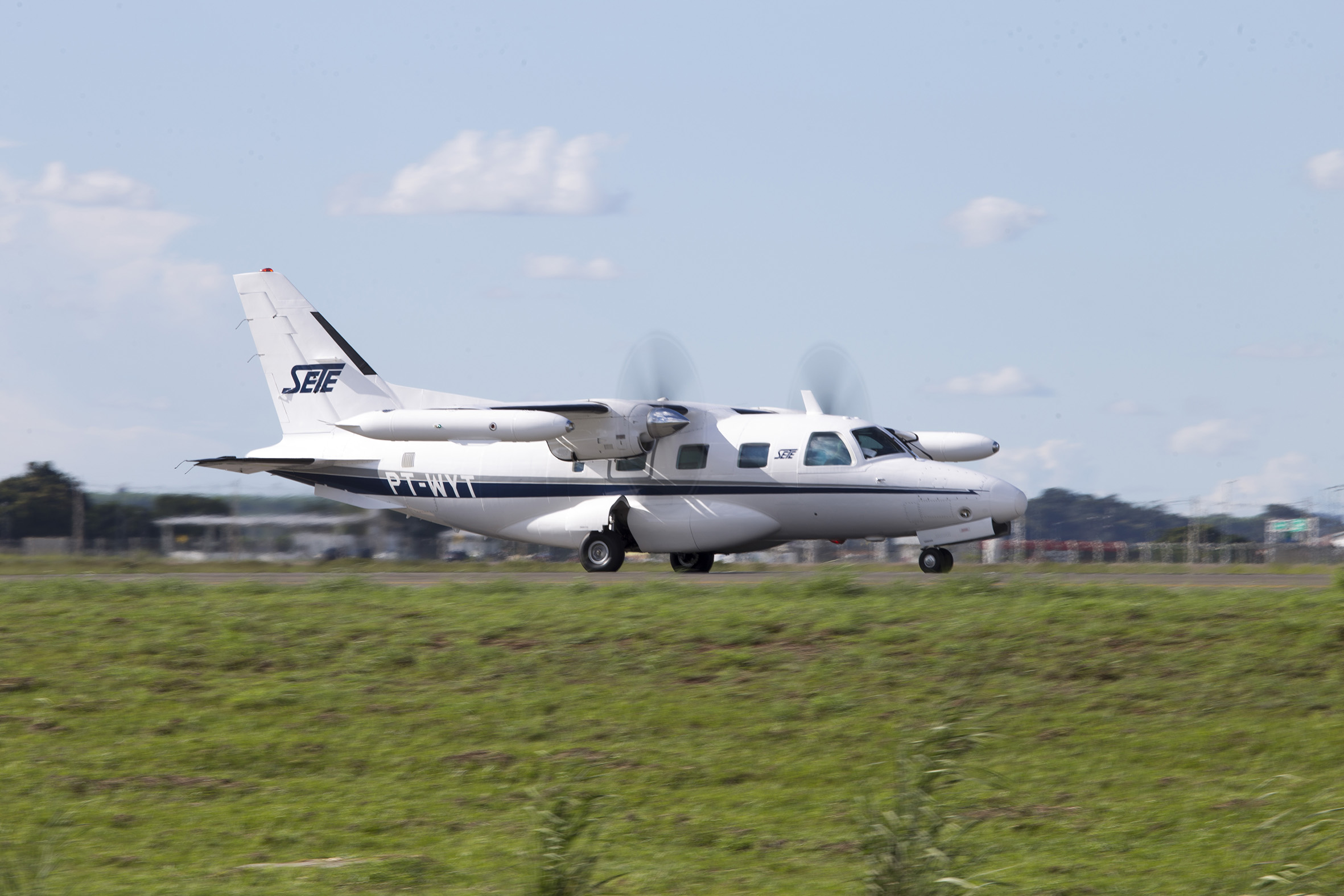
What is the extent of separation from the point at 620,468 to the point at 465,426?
3.33 metres

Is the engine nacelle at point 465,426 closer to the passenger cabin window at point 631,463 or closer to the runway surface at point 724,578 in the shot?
the passenger cabin window at point 631,463

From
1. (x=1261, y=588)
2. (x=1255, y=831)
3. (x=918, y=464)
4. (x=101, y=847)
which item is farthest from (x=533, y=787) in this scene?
(x=918, y=464)

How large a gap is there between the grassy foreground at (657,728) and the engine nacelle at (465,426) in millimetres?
9342

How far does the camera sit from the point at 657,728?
1016 centimetres

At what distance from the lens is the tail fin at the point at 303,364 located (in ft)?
96.6

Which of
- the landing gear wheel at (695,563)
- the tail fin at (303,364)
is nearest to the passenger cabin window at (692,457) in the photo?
the landing gear wheel at (695,563)

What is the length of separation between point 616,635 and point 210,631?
3.83m

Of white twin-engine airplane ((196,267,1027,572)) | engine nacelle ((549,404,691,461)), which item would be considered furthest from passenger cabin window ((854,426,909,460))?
engine nacelle ((549,404,691,461))

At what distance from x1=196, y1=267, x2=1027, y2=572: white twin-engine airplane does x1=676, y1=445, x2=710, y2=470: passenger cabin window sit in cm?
3

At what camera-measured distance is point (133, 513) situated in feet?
108

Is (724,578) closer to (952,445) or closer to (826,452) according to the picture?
(826,452)

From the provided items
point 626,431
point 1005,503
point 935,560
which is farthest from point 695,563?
point 1005,503

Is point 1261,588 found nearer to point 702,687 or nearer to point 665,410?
point 702,687

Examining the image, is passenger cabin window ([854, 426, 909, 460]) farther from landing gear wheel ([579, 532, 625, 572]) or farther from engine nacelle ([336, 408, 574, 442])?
engine nacelle ([336, 408, 574, 442])
